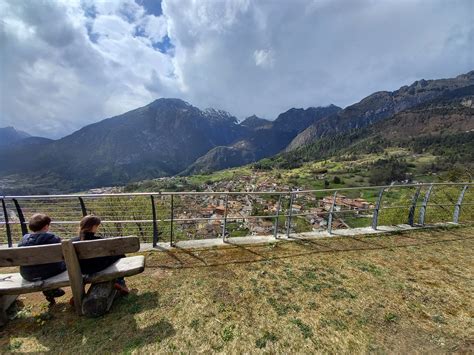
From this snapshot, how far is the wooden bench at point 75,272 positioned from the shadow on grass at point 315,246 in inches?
61.4

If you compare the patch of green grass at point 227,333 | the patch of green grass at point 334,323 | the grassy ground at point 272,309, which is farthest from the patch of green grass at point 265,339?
the patch of green grass at point 334,323

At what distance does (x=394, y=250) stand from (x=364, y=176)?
289ft

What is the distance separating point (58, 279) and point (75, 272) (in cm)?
36

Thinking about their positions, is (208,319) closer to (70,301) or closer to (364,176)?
(70,301)

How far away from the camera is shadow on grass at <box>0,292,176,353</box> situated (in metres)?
2.90

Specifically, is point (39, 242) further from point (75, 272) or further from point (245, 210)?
point (245, 210)

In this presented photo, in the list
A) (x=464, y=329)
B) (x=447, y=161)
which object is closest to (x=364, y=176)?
(x=447, y=161)

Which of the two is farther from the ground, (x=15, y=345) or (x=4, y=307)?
(x=4, y=307)

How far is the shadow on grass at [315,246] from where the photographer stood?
5273mm

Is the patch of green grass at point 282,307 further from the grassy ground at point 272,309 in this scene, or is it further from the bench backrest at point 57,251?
the bench backrest at point 57,251

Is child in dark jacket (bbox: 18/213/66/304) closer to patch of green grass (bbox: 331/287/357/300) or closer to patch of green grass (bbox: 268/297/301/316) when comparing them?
patch of green grass (bbox: 268/297/301/316)

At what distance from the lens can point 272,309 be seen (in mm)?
3654

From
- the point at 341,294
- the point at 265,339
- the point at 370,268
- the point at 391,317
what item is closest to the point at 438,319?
the point at 391,317

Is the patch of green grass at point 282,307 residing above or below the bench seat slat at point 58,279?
below
